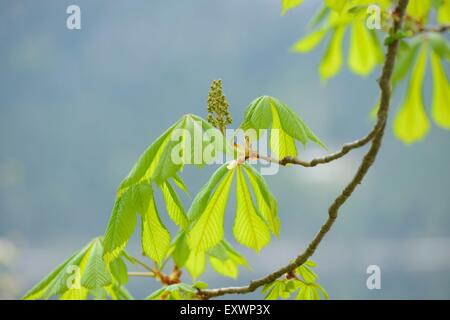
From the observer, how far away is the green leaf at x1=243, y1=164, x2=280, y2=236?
25.9 inches

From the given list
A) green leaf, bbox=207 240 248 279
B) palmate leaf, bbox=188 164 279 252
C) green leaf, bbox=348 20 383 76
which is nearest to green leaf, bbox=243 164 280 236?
palmate leaf, bbox=188 164 279 252

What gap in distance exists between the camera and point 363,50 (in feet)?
3.06

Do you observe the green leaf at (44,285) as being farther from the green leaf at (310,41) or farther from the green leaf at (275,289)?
the green leaf at (310,41)

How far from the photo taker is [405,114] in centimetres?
82

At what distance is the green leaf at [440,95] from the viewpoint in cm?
79

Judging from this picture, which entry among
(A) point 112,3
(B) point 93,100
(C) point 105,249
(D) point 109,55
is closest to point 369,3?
(C) point 105,249

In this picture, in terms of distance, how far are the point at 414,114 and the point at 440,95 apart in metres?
0.04

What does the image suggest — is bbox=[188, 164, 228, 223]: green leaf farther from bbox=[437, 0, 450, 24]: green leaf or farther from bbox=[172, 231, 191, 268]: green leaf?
bbox=[437, 0, 450, 24]: green leaf

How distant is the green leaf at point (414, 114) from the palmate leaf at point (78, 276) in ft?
1.49

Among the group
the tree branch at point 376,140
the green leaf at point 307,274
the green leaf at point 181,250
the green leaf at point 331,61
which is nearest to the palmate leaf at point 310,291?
the green leaf at point 307,274

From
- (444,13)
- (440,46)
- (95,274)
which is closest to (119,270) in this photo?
(95,274)

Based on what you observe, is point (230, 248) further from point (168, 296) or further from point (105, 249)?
point (105, 249)

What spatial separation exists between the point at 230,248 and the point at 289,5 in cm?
45

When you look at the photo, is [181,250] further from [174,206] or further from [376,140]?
[376,140]
